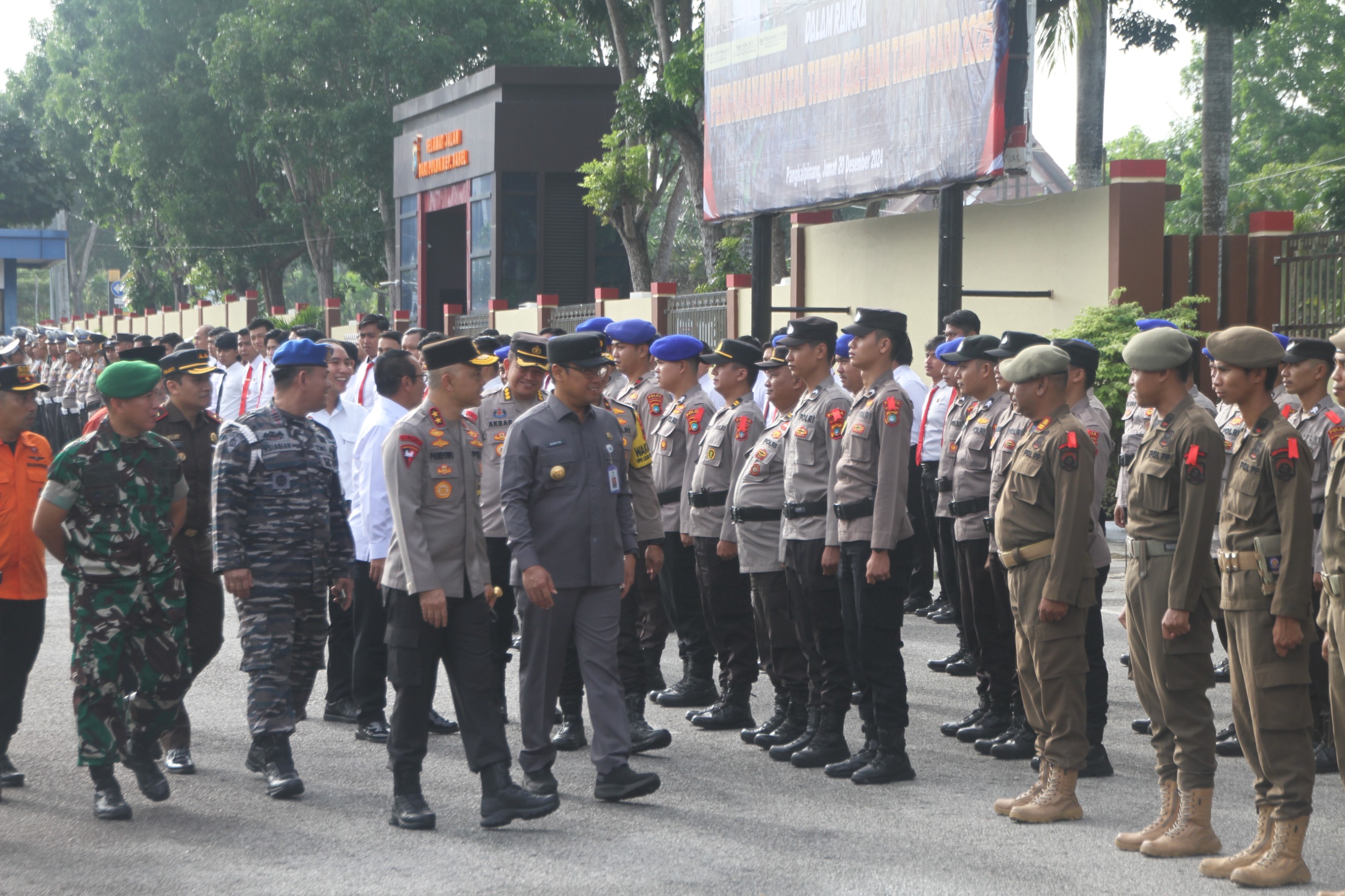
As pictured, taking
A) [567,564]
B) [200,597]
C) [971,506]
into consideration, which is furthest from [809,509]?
[200,597]

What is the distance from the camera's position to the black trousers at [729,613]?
8.01 metres

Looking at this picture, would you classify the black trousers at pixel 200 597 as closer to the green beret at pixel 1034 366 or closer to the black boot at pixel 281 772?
the black boot at pixel 281 772

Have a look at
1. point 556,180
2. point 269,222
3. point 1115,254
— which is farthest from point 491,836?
point 269,222

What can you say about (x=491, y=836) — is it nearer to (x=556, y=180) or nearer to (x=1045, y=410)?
(x=1045, y=410)

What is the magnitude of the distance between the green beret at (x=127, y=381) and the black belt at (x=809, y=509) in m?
3.01

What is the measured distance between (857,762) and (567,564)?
1.68 meters

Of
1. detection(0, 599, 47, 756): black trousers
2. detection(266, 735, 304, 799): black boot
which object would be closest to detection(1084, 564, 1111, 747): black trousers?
detection(266, 735, 304, 799): black boot

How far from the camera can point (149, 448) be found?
255 inches

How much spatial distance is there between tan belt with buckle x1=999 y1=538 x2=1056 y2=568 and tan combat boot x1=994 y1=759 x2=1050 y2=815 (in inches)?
32.3

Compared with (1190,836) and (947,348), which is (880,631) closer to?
(1190,836)

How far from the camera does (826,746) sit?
7.10 m

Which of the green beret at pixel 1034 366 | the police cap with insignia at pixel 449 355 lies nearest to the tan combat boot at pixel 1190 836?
the green beret at pixel 1034 366

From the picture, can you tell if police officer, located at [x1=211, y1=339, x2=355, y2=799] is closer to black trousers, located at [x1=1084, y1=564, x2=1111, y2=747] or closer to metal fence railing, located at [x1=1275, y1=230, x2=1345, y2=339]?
black trousers, located at [x1=1084, y1=564, x2=1111, y2=747]

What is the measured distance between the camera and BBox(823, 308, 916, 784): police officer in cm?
670
